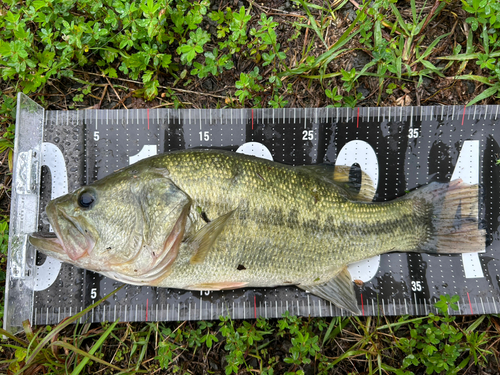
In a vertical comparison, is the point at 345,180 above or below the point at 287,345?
above

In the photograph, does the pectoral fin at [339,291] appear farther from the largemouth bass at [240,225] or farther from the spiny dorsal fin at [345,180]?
the spiny dorsal fin at [345,180]

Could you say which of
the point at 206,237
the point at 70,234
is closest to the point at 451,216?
the point at 206,237

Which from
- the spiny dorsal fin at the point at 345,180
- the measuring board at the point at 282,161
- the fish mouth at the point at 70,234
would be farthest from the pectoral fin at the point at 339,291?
the fish mouth at the point at 70,234

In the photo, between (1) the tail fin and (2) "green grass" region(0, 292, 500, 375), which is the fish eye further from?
(1) the tail fin

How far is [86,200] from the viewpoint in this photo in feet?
7.89

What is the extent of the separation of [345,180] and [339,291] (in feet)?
3.31

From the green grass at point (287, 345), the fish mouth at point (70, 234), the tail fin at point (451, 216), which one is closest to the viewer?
the fish mouth at point (70, 234)

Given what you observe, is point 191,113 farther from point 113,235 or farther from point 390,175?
point 390,175

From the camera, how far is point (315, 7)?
10.6 ft

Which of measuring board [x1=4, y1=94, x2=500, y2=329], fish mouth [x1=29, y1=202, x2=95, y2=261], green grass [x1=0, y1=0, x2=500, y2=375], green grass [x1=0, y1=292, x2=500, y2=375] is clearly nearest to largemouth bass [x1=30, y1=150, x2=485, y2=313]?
fish mouth [x1=29, y1=202, x2=95, y2=261]

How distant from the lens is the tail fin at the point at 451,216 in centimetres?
296

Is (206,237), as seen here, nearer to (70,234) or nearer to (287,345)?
(70,234)

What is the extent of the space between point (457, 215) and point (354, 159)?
1.06 m

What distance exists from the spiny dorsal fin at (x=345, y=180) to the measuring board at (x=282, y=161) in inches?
6.7
